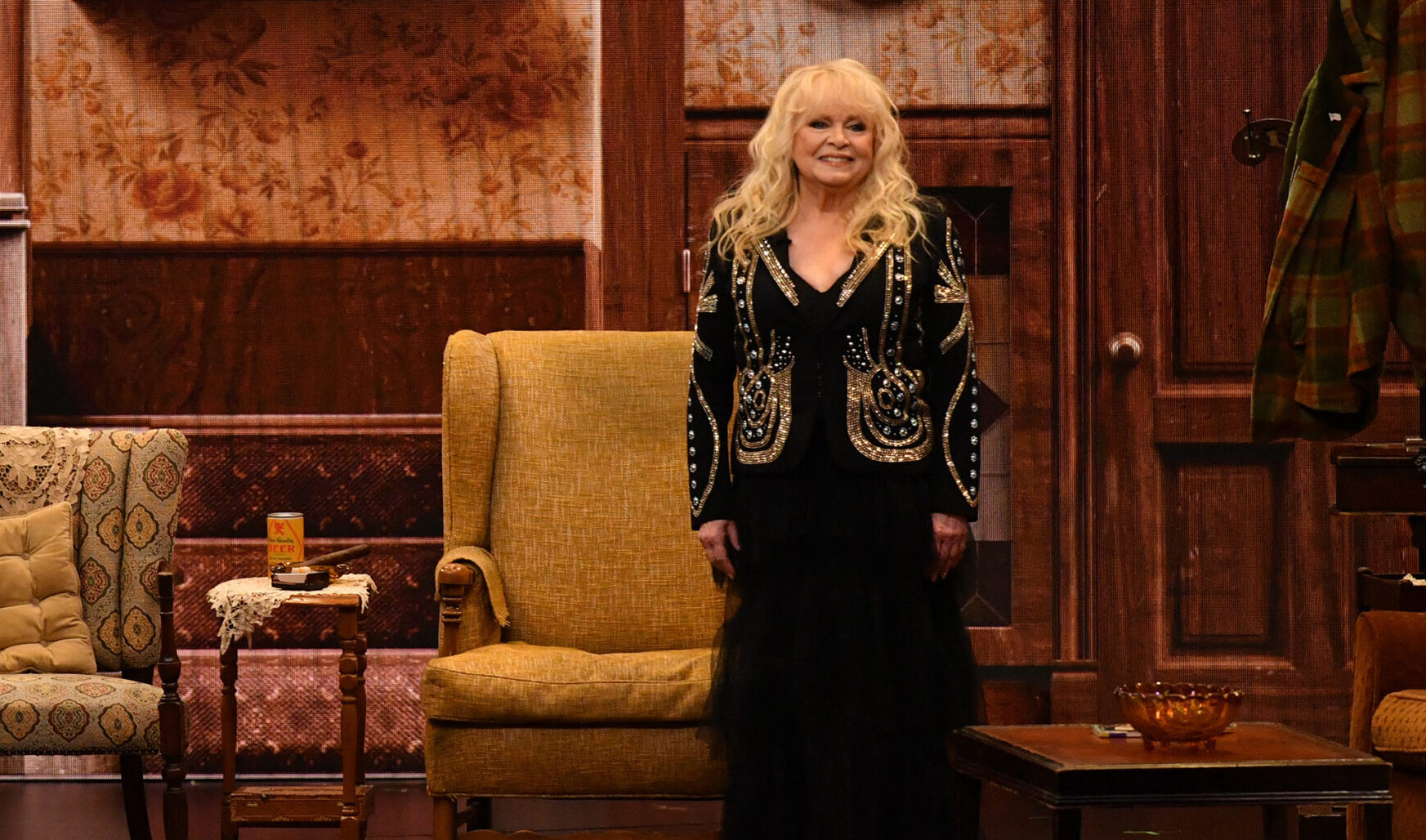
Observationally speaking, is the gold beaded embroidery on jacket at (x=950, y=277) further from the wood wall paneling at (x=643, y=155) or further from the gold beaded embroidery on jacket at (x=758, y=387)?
the wood wall paneling at (x=643, y=155)

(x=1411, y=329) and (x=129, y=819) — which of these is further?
(x=129, y=819)

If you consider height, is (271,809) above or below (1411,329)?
below

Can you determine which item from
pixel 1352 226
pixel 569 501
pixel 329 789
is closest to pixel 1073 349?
pixel 1352 226

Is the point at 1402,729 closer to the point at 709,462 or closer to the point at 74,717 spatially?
the point at 709,462

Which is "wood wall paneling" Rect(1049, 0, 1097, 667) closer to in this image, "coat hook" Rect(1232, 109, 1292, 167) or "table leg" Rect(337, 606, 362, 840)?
"coat hook" Rect(1232, 109, 1292, 167)

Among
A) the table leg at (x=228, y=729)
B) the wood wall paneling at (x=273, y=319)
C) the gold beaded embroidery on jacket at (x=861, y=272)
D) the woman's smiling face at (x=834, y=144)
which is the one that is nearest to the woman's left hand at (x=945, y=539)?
the gold beaded embroidery on jacket at (x=861, y=272)

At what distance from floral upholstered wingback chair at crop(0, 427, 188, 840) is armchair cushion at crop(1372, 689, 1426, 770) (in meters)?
2.28

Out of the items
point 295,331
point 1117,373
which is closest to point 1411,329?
point 1117,373

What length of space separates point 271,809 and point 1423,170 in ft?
8.62

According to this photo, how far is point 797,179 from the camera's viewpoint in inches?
111

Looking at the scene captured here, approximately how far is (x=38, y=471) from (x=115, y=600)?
36cm

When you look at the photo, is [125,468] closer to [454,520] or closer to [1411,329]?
[454,520]

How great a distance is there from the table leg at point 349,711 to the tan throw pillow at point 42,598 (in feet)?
1.84

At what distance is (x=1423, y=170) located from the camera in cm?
265
